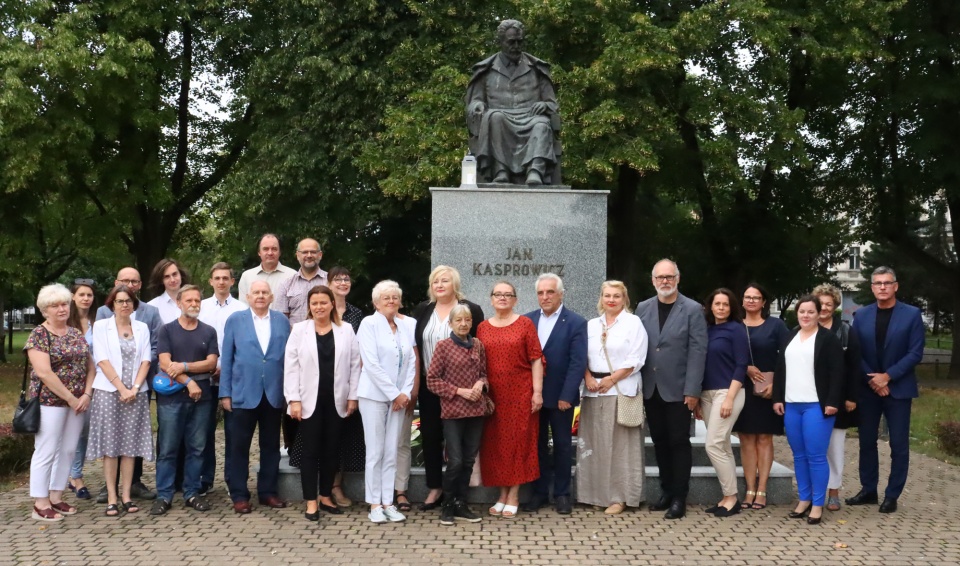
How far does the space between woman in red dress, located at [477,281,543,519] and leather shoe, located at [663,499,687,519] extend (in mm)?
1009

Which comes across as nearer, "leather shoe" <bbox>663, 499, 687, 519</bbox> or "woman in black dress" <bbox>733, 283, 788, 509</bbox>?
"leather shoe" <bbox>663, 499, 687, 519</bbox>

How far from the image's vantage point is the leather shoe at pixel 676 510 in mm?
7043

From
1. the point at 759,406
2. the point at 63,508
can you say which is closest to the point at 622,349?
the point at 759,406

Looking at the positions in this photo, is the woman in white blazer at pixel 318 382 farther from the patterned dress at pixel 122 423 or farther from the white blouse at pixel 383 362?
the patterned dress at pixel 122 423

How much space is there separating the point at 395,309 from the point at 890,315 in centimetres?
387

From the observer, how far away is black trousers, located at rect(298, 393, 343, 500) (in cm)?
691

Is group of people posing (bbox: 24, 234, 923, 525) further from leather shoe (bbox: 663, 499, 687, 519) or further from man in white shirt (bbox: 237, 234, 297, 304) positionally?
man in white shirt (bbox: 237, 234, 297, 304)

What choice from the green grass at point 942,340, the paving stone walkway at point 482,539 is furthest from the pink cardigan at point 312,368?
the green grass at point 942,340

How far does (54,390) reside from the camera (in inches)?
272

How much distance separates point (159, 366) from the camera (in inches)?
285

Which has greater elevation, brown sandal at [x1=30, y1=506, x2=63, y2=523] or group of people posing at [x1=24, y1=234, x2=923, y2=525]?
group of people posing at [x1=24, y1=234, x2=923, y2=525]

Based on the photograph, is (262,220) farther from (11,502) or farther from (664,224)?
(11,502)

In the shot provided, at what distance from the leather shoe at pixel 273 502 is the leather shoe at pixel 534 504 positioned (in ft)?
5.90

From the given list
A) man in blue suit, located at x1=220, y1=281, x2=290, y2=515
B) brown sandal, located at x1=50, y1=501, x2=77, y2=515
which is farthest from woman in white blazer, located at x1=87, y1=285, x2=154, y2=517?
man in blue suit, located at x1=220, y1=281, x2=290, y2=515
